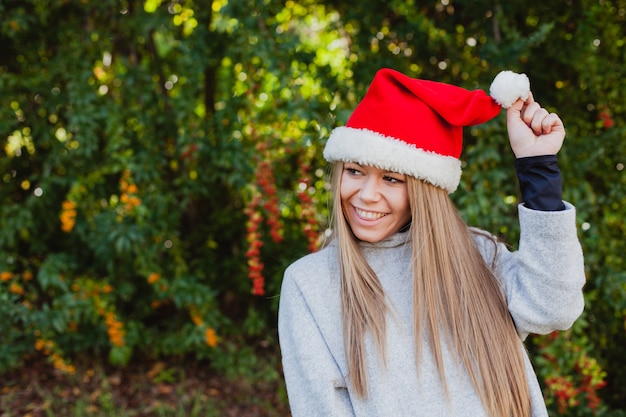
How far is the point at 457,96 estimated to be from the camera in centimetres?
155

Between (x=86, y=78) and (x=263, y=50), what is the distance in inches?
44.0

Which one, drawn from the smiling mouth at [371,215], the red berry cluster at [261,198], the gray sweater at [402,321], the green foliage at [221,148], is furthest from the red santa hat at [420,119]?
the red berry cluster at [261,198]

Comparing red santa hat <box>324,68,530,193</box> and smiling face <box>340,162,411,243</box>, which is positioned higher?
red santa hat <box>324,68,530,193</box>

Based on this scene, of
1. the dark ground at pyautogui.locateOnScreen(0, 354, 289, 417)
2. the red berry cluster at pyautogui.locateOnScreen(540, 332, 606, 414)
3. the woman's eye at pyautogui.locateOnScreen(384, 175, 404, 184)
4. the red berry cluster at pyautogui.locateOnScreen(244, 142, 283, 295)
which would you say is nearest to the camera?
the woman's eye at pyautogui.locateOnScreen(384, 175, 404, 184)

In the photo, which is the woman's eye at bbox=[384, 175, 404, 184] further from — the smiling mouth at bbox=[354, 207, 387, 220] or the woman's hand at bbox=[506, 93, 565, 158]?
the woman's hand at bbox=[506, 93, 565, 158]

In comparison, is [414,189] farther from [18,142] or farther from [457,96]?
[18,142]

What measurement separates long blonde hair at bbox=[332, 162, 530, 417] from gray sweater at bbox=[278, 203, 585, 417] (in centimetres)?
3

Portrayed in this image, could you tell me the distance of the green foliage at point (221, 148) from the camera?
2.42 m

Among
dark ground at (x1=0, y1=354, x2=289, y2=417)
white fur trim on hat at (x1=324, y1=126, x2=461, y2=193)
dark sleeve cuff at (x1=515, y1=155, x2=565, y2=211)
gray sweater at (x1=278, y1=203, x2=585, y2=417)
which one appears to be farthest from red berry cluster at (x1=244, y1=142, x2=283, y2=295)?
dark sleeve cuff at (x1=515, y1=155, x2=565, y2=211)

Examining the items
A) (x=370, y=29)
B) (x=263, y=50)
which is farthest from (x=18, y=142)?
(x=370, y=29)

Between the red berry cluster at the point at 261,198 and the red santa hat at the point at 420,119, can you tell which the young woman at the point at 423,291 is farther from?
the red berry cluster at the point at 261,198

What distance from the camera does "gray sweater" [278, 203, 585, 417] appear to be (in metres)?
1.42

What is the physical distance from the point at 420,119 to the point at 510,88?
241 mm

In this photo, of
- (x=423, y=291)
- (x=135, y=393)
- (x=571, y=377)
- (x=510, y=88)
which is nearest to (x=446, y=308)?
(x=423, y=291)
